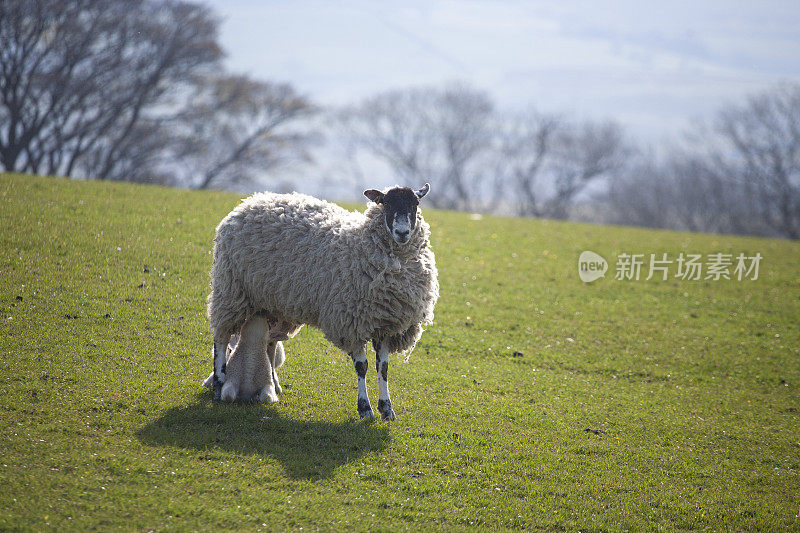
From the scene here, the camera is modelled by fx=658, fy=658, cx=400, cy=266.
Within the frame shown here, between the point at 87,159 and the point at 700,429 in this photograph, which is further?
the point at 87,159

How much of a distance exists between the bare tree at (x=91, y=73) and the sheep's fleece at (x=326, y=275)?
29211 mm

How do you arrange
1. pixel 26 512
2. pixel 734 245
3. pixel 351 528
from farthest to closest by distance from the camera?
1. pixel 734 245
2. pixel 351 528
3. pixel 26 512

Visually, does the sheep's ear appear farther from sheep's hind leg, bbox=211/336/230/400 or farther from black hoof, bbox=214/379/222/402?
black hoof, bbox=214/379/222/402

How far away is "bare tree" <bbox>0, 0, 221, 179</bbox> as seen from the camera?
108 feet

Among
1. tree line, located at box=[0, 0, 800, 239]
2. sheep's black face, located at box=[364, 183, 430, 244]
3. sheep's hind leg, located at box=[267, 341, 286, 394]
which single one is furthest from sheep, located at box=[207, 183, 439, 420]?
tree line, located at box=[0, 0, 800, 239]

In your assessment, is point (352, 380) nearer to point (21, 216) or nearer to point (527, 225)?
point (21, 216)

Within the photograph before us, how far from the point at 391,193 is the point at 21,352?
19.8ft

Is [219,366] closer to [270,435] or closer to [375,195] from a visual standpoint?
A: [270,435]

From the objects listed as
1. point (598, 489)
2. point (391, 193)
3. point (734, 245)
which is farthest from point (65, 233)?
point (734, 245)

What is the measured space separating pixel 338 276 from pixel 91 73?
32.4m

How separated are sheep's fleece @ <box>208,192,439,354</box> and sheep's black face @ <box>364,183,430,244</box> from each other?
290mm

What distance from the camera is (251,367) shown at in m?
9.42

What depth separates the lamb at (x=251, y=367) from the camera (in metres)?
9.36

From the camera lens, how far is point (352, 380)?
10.8m
